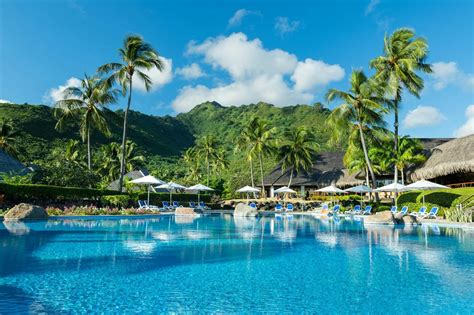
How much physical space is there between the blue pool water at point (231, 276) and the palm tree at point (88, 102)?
18.4 m

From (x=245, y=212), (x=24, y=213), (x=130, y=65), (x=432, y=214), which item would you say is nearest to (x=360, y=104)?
(x=432, y=214)

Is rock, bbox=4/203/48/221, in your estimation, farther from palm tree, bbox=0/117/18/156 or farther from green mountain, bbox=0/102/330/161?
palm tree, bbox=0/117/18/156

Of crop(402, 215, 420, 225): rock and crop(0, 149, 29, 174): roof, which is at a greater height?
crop(0, 149, 29, 174): roof

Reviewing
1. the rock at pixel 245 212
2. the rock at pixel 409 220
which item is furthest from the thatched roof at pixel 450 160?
the rock at pixel 245 212

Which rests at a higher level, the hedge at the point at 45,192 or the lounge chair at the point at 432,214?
the hedge at the point at 45,192

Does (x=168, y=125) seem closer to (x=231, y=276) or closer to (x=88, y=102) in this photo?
(x=88, y=102)

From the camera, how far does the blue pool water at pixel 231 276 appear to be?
502 cm

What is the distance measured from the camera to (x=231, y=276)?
6.73 m

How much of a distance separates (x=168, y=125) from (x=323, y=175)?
4938 cm

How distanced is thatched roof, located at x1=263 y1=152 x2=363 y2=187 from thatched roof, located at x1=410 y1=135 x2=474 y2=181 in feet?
26.3

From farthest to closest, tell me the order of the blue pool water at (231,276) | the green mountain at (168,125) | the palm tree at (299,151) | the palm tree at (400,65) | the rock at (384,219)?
the green mountain at (168,125) → the palm tree at (299,151) → the palm tree at (400,65) → the rock at (384,219) → the blue pool water at (231,276)

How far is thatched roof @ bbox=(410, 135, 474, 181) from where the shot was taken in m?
22.0

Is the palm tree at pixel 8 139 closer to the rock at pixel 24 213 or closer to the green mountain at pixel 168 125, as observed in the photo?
the green mountain at pixel 168 125

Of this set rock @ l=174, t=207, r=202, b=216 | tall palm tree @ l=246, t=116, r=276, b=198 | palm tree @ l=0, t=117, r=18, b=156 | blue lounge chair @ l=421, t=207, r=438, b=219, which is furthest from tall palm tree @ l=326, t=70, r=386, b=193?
palm tree @ l=0, t=117, r=18, b=156
